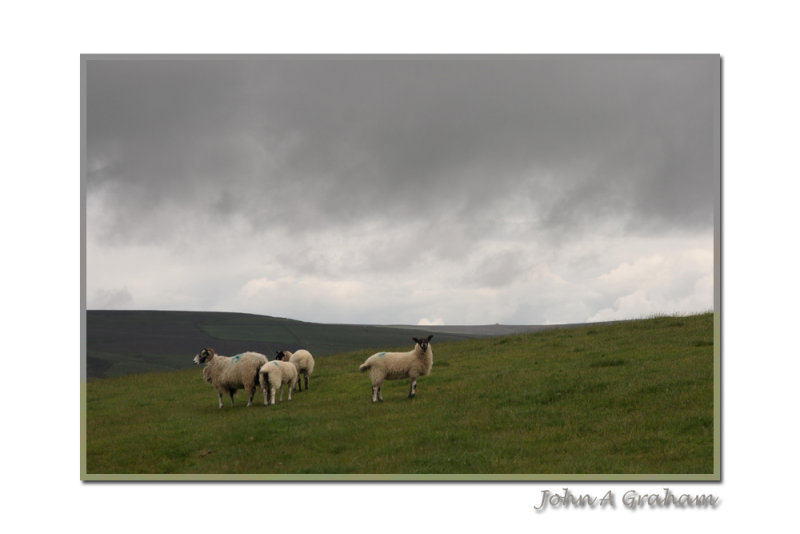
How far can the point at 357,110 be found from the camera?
48.2 feet

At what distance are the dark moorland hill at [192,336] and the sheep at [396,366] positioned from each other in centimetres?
58

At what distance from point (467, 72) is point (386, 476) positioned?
9.24 meters

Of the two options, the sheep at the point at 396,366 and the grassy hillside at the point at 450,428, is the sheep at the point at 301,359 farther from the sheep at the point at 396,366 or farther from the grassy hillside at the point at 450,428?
the sheep at the point at 396,366

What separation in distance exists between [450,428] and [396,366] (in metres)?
3.90

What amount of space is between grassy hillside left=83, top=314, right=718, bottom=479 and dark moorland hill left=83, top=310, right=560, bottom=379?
78 cm

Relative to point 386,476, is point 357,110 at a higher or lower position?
higher

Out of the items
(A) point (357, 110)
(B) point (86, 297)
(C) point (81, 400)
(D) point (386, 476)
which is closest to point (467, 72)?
(A) point (357, 110)

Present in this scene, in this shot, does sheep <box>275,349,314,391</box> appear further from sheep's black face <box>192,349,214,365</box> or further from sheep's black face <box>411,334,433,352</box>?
sheep's black face <box>411,334,433,352</box>

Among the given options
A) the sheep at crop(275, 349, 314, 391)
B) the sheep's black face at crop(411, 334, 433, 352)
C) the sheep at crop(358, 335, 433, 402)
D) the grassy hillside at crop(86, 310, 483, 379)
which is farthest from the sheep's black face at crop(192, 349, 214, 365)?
the sheep's black face at crop(411, 334, 433, 352)

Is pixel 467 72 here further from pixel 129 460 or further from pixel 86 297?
pixel 129 460

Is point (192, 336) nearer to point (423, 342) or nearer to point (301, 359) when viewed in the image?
point (301, 359)

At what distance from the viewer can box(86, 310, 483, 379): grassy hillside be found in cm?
1411


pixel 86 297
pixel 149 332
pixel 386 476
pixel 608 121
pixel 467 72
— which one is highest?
pixel 467 72

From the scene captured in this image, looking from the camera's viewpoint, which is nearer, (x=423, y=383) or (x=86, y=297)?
(x=86, y=297)
